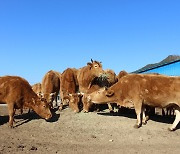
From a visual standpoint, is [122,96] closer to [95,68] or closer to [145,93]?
[145,93]

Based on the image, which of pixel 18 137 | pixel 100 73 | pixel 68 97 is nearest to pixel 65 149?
pixel 18 137

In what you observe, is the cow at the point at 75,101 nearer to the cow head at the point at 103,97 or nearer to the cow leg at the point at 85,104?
the cow leg at the point at 85,104

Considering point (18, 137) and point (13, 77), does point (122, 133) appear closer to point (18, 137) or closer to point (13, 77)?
point (18, 137)

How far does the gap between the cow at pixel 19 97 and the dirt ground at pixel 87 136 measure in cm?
56

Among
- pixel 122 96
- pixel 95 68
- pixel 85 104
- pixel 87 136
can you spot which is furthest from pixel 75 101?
pixel 87 136

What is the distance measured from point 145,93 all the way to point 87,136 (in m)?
3.32

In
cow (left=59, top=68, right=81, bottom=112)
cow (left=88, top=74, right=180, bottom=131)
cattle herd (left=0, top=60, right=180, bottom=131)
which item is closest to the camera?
→ cow (left=88, top=74, right=180, bottom=131)

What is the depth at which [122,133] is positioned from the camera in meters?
13.0

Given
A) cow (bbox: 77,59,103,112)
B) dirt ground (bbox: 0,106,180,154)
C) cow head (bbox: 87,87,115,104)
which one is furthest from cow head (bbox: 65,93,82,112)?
→ cow head (bbox: 87,87,115,104)

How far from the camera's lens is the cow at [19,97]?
49.3 feet

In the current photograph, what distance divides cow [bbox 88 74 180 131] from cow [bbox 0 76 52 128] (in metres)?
2.95

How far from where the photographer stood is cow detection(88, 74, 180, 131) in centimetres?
1389

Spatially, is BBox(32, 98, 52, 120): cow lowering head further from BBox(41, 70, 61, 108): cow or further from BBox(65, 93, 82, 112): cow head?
BBox(41, 70, 61, 108): cow

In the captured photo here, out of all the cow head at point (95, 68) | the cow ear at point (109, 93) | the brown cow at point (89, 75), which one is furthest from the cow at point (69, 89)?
the cow ear at point (109, 93)
